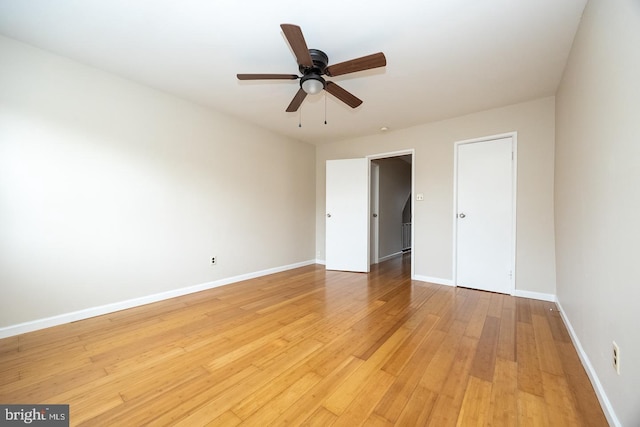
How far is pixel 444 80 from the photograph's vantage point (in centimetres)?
252

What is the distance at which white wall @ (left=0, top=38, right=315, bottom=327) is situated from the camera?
6.74 feet

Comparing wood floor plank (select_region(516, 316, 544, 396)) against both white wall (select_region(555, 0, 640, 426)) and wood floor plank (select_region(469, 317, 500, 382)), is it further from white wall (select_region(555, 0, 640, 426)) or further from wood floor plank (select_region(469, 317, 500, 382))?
white wall (select_region(555, 0, 640, 426))

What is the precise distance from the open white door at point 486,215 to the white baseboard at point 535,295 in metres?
0.09

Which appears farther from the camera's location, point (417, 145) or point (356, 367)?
point (417, 145)

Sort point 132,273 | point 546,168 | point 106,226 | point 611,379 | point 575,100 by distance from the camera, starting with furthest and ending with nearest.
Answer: point 546,168 < point 132,273 < point 106,226 < point 575,100 < point 611,379

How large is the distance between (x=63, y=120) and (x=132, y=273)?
162 centimetres

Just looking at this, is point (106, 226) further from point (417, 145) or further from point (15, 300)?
point (417, 145)

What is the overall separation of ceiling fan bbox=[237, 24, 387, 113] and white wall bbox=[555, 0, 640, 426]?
1173mm

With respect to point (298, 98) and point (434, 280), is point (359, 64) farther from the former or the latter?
point (434, 280)

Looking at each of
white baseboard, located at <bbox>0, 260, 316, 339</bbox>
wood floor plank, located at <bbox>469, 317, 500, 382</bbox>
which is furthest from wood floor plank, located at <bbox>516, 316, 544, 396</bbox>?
white baseboard, located at <bbox>0, 260, 316, 339</bbox>

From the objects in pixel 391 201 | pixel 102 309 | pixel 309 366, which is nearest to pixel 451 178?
pixel 391 201

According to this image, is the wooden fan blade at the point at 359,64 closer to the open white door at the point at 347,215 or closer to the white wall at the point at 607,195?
the white wall at the point at 607,195

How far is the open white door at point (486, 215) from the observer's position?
3.13 m

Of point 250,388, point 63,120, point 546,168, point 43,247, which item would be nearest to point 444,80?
point 546,168
